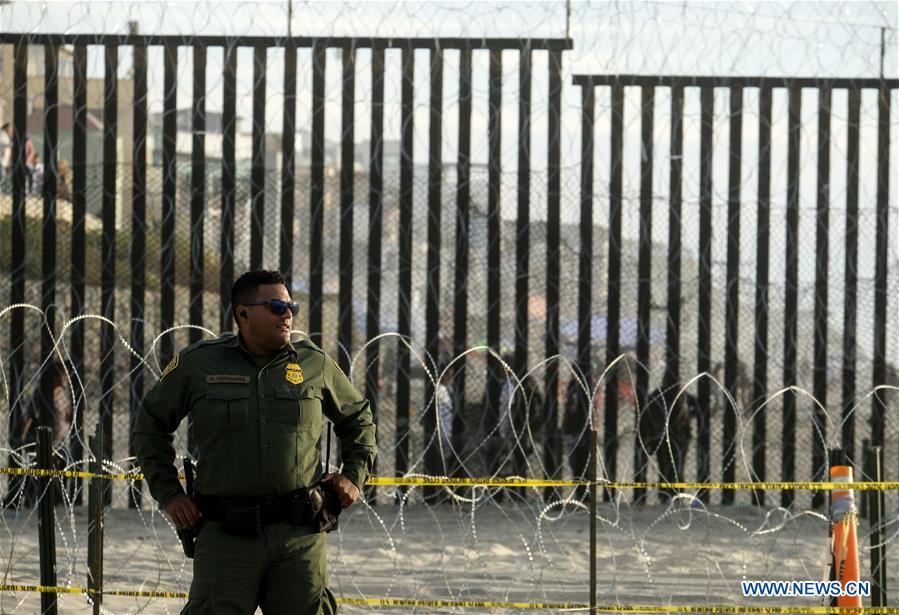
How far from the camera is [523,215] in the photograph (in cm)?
686

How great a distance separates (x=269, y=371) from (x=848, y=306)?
444 centimetres

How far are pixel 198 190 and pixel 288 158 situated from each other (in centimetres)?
50

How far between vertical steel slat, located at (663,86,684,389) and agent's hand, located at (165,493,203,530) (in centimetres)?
408

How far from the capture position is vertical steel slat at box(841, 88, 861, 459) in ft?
22.6

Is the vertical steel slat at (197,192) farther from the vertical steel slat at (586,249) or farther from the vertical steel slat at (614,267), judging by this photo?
the vertical steel slat at (614,267)

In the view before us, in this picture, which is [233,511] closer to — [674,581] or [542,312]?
[674,581]

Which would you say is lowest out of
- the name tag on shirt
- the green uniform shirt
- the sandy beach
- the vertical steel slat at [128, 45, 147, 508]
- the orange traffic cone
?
the sandy beach

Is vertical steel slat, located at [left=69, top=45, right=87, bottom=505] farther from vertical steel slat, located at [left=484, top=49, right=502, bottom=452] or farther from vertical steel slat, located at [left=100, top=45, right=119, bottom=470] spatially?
vertical steel slat, located at [left=484, top=49, right=502, bottom=452]

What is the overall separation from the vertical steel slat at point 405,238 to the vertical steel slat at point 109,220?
57.9 inches

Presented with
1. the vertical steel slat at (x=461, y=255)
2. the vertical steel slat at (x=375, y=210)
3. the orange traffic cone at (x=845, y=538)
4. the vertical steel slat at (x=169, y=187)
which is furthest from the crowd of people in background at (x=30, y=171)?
the orange traffic cone at (x=845, y=538)

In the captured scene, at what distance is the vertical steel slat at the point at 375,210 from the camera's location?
685 cm

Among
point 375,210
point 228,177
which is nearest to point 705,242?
point 375,210

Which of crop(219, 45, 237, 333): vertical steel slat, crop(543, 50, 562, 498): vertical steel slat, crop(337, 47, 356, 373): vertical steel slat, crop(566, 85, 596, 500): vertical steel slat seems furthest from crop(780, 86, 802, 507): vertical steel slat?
crop(219, 45, 237, 333): vertical steel slat

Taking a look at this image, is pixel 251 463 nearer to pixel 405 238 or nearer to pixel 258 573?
pixel 258 573
